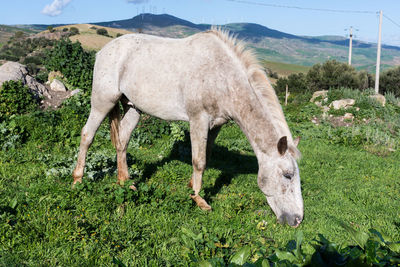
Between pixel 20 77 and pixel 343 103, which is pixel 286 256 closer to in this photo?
pixel 20 77

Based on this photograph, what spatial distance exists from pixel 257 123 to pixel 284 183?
0.81 m

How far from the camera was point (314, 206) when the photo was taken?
16.6ft

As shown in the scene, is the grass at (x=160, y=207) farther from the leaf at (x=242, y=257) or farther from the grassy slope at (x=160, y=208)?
the leaf at (x=242, y=257)

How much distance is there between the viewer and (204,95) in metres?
4.38

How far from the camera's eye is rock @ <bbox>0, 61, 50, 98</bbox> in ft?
30.9

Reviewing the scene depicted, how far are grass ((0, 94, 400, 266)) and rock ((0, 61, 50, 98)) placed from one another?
3245 mm

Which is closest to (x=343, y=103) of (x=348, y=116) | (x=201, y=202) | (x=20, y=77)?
(x=348, y=116)

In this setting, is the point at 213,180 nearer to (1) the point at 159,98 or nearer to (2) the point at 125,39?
(1) the point at 159,98

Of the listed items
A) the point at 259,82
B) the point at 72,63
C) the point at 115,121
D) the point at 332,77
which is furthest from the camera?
the point at 332,77

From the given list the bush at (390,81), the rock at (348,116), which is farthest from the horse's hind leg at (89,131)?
the bush at (390,81)

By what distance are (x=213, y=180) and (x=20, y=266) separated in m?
3.58

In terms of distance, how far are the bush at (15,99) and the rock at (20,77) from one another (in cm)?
37

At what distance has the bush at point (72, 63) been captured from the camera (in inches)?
430

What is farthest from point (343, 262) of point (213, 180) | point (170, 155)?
point (170, 155)
